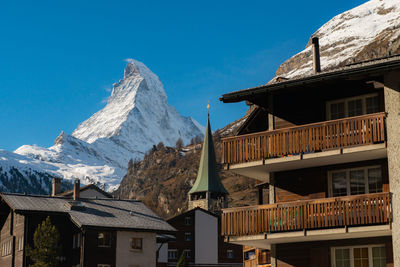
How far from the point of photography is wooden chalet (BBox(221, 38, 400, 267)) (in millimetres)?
26938

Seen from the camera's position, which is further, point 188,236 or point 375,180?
point 188,236

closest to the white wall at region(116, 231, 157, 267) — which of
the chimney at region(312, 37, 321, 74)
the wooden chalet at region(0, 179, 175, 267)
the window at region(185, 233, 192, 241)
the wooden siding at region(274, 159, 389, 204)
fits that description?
the wooden chalet at region(0, 179, 175, 267)

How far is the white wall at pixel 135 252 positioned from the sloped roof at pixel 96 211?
684mm

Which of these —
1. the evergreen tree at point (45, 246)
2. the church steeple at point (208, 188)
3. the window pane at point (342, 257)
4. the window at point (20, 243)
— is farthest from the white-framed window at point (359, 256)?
the church steeple at point (208, 188)

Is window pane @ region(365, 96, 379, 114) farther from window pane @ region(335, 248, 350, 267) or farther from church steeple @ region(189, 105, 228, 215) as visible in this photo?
church steeple @ region(189, 105, 228, 215)

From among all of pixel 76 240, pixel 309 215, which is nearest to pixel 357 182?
pixel 309 215

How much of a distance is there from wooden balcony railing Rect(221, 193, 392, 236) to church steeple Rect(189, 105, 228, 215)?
121 metres

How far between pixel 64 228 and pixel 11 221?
524 cm

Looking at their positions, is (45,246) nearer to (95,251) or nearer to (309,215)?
(95,251)

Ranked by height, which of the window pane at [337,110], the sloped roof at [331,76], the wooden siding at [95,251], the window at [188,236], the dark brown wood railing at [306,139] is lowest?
the wooden siding at [95,251]

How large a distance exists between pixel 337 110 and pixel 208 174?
422 feet

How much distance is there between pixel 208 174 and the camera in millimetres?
158500

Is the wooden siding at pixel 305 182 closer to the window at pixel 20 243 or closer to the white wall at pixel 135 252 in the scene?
the white wall at pixel 135 252

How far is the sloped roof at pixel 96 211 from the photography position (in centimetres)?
5725
